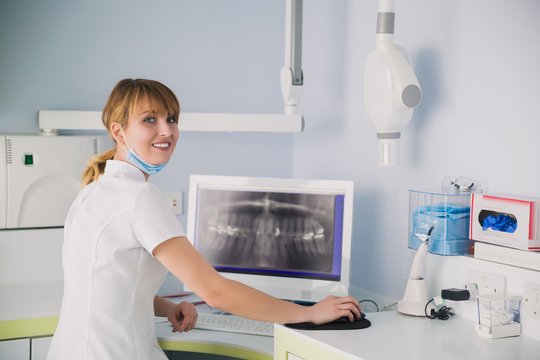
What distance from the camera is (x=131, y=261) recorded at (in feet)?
4.77

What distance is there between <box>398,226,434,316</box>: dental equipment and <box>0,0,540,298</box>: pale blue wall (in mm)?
271

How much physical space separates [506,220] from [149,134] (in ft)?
3.00

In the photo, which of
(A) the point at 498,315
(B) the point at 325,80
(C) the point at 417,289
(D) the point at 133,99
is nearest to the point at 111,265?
(D) the point at 133,99

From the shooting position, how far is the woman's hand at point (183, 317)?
70.5 inches

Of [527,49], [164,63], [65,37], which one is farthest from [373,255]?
[65,37]

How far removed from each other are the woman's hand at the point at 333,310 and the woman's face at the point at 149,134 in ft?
1.71

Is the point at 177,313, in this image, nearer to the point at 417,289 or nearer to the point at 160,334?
the point at 160,334

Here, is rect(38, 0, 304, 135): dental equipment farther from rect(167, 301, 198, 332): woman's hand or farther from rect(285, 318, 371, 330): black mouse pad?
rect(285, 318, 371, 330): black mouse pad

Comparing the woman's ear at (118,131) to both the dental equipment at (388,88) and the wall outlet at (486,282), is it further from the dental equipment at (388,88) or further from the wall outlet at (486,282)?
the wall outlet at (486,282)

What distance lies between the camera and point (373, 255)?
2.27 metres

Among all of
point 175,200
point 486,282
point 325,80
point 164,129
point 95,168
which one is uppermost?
point 325,80

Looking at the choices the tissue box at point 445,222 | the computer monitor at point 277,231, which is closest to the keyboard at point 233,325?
the computer monitor at point 277,231

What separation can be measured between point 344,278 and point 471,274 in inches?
16.8

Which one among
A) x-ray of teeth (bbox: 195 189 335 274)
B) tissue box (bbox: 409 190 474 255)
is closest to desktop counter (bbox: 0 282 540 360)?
tissue box (bbox: 409 190 474 255)
